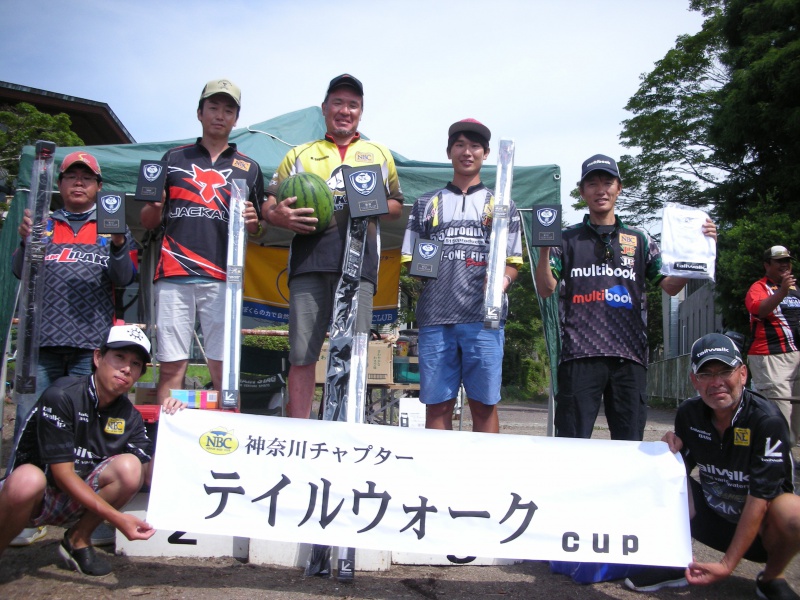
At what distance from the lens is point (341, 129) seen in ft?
13.3

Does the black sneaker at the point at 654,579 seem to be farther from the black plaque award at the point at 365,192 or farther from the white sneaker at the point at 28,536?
the white sneaker at the point at 28,536

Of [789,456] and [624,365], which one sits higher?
[624,365]

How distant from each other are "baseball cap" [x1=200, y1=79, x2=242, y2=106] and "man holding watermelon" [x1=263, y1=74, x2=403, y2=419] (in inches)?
19.1

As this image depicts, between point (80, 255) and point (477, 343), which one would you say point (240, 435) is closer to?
point (477, 343)

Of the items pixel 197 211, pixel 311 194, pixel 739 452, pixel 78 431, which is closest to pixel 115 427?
pixel 78 431

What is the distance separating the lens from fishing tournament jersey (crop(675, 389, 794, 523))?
2967 millimetres

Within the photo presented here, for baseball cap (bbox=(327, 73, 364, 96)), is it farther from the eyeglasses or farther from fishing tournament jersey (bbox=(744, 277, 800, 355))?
fishing tournament jersey (bbox=(744, 277, 800, 355))

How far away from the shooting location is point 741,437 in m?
3.06

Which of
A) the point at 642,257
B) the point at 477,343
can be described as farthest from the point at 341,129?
the point at 642,257

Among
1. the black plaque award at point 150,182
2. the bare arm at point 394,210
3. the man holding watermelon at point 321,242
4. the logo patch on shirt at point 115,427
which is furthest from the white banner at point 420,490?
the bare arm at point 394,210

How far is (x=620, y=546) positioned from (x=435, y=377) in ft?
4.12

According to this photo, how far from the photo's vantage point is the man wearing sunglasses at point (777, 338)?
20.1ft

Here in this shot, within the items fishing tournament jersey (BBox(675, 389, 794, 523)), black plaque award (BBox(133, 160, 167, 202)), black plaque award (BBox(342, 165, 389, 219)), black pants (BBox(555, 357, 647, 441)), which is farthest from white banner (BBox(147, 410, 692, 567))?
black plaque award (BBox(133, 160, 167, 202))

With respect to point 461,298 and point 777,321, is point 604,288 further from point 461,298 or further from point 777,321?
point 777,321
